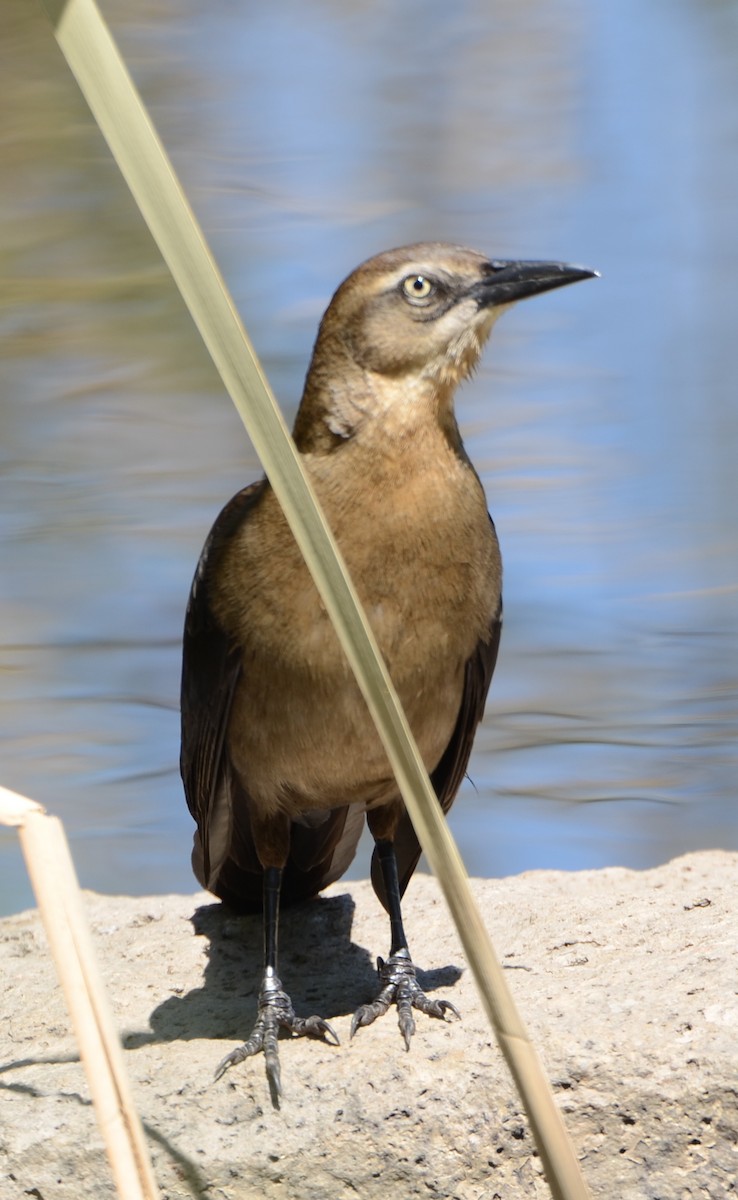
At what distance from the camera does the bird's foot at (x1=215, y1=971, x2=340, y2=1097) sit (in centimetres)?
307

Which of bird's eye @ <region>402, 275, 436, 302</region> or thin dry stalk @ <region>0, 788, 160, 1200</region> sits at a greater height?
bird's eye @ <region>402, 275, 436, 302</region>

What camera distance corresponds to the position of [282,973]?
395cm

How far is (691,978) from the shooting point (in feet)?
10.7

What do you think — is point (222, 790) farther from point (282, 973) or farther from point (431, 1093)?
point (431, 1093)

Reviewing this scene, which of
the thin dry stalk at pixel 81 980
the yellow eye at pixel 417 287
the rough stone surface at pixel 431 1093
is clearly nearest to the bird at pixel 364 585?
the yellow eye at pixel 417 287

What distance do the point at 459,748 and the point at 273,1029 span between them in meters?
0.96

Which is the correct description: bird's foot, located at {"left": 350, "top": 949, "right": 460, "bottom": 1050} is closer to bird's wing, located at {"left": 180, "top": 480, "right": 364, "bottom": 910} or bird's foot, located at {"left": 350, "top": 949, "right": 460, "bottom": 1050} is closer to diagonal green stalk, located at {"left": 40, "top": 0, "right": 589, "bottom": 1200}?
bird's wing, located at {"left": 180, "top": 480, "right": 364, "bottom": 910}

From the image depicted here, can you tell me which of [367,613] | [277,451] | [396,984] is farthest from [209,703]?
[277,451]

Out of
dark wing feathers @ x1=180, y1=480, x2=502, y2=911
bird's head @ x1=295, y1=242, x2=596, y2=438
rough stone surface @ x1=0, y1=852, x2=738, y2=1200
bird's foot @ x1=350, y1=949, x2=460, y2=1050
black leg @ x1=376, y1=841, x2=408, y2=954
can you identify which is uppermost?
bird's head @ x1=295, y1=242, x2=596, y2=438

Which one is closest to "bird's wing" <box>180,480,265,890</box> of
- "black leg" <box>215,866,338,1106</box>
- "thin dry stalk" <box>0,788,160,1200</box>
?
"black leg" <box>215,866,338,1106</box>

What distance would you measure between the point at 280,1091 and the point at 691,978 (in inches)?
39.1

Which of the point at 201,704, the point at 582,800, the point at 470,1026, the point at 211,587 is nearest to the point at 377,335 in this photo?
the point at 211,587

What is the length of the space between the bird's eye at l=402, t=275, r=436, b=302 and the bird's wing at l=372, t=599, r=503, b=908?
2.63ft

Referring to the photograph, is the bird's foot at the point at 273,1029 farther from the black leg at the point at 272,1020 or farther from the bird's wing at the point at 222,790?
the bird's wing at the point at 222,790
